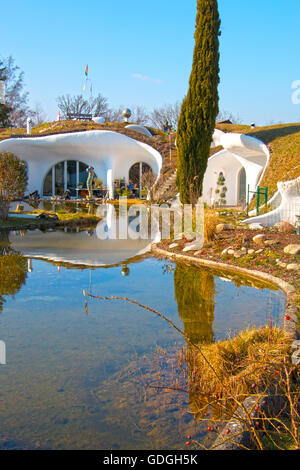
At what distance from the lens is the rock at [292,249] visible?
25.8ft

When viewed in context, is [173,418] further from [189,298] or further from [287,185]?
[287,185]

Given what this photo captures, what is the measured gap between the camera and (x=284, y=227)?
10.6m

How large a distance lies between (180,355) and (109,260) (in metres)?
4.94

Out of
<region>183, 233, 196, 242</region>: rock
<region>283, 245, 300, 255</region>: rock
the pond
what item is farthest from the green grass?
<region>283, 245, 300, 255</region>: rock

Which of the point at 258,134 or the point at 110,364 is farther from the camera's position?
the point at 258,134

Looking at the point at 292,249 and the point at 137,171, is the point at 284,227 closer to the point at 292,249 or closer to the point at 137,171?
the point at 292,249

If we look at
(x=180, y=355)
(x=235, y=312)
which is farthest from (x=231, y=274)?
(x=180, y=355)

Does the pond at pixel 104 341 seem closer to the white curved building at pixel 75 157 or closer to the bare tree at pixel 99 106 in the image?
the white curved building at pixel 75 157

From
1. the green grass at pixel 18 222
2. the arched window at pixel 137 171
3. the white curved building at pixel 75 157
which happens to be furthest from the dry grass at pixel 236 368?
the arched window at pixel 137 171

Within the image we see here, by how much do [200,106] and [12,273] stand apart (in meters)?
9.89

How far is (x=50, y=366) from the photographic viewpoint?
3934 mm

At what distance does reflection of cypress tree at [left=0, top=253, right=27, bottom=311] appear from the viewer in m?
6.55

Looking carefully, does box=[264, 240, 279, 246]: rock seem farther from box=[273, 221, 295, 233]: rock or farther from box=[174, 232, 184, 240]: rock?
box=[174, 232, 184, 240]: rock

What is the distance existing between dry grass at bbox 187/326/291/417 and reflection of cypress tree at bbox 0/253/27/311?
10.7ft
